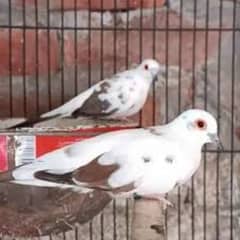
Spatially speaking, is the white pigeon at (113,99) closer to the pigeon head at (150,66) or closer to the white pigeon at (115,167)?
the pigeon head at (150,66)

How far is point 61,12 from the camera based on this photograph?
1.54m

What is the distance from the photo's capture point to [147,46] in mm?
1564

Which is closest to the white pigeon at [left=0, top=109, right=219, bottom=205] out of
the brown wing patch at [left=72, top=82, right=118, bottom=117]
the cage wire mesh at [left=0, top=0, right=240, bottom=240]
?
the brown wing patch at [left=72, top=82, right=118, bottom=117]

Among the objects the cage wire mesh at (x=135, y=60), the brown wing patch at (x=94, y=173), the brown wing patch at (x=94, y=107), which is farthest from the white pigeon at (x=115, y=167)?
the cage wire mesh at (x=135, y=60)

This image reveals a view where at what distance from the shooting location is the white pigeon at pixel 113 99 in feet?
4.69

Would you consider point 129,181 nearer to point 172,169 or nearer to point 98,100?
point 172,169

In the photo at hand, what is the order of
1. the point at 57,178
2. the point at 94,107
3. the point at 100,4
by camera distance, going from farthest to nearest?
the point at 100,4, the point at 94,107, the point at 57,178

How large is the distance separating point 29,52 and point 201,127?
1.86 ft

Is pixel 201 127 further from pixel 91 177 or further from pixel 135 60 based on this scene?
pixel 135 60

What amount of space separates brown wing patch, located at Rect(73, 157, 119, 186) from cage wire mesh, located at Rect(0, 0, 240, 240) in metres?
0.57

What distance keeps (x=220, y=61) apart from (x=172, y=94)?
0.11 metres

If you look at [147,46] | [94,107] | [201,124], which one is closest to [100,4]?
[147,46]

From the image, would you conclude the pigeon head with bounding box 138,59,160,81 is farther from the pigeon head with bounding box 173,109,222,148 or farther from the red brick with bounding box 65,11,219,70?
the pigeon head with bounding box 173,109,222,148

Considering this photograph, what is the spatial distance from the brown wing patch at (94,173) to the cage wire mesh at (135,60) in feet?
1.87
